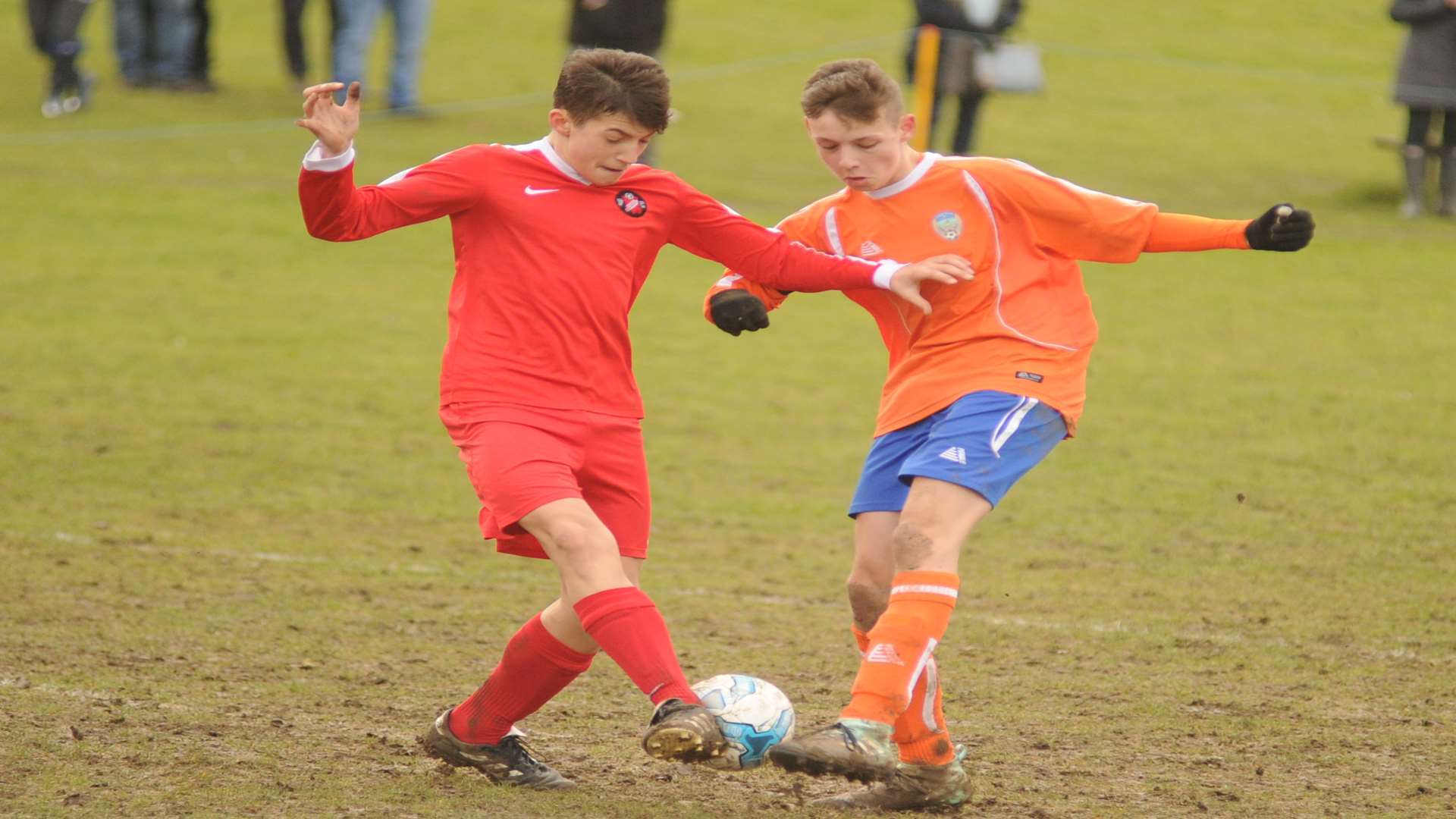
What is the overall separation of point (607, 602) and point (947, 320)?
4.23 feet

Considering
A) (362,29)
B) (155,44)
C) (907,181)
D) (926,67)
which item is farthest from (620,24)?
(907,181)

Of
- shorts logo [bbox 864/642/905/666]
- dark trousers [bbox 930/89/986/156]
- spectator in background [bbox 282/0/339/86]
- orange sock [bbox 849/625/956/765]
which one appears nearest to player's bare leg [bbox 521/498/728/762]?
shorts logo [bbox 864/642/905/666]

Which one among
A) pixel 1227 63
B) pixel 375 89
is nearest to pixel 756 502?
pixel 375 89

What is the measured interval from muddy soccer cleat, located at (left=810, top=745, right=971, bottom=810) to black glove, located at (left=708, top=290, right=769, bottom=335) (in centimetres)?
125

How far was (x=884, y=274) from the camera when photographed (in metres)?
4.48

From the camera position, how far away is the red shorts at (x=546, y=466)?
411cm

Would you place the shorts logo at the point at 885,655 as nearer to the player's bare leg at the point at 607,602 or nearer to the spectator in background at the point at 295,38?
the player's bare leg at the point at 607,602

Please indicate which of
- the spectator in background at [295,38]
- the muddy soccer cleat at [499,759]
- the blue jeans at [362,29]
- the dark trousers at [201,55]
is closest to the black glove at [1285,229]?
the muddy soccer cleat at [499,759]

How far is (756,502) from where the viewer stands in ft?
26.6

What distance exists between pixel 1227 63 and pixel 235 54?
1178 centimetres

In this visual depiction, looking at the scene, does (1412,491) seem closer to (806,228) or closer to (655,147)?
(806,228)

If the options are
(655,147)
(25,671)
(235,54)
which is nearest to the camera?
(25,671)

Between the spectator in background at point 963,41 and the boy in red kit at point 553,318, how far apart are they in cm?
925

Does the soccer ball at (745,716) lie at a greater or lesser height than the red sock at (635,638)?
lesser
